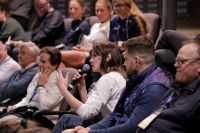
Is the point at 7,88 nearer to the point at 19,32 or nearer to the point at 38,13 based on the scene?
the point at 19,32

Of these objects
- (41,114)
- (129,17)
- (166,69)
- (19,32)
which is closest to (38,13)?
(19,32)

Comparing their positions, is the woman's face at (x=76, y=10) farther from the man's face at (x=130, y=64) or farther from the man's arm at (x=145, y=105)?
the man's arm at (x=145, y=105)

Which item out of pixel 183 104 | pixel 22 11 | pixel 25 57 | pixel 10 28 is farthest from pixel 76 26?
pixel 183 104

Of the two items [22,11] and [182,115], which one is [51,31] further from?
[182,115]

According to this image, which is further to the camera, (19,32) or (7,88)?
(19,32)

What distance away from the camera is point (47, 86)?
15.0ft

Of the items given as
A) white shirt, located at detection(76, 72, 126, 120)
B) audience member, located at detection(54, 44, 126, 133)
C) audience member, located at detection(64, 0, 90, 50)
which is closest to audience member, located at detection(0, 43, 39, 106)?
audience member, located at detection(64, 0, 90, 50)

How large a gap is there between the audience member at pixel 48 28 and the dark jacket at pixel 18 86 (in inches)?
54.7

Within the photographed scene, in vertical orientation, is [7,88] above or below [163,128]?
below

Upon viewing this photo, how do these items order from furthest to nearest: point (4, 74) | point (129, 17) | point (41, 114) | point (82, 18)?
1. point (82, 18)
2. point (4, 74)
3. point (129, 17)
4. point (41, 114)

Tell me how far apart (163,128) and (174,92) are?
0.28 metres

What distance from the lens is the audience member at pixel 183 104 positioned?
2832 millimetres

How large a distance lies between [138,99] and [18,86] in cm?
217

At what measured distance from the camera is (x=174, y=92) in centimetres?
312
